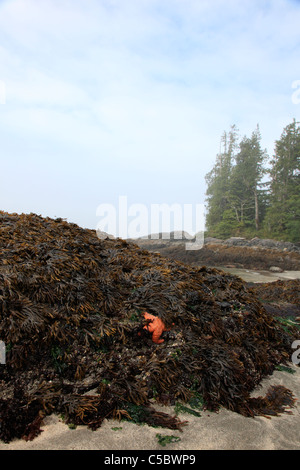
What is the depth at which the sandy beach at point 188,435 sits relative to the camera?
2.04 meters

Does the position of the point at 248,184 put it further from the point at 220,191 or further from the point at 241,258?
the point at 241,258

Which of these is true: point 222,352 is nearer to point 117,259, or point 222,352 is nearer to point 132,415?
point 132,415

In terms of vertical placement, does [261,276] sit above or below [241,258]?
below

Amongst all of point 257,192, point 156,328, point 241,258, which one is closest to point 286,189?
point 257,192

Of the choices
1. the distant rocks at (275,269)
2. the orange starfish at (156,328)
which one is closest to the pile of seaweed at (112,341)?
the orange starfish at (156,328)

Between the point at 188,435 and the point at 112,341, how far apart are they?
1.00 metres

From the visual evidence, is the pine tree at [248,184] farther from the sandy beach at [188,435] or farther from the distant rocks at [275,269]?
the sandy beach at [188,435]

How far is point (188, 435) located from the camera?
218 centimetres

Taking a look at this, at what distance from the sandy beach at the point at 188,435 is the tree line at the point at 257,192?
1246 inches

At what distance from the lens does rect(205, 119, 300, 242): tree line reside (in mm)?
32938

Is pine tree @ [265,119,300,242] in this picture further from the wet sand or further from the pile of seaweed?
the pile of seaweed

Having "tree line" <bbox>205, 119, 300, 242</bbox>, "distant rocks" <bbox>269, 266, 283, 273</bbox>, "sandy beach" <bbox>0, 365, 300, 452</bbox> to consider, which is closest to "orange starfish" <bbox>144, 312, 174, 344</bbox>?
"sandy beach" <bbox>0, 365, 300, 452</bbox>
